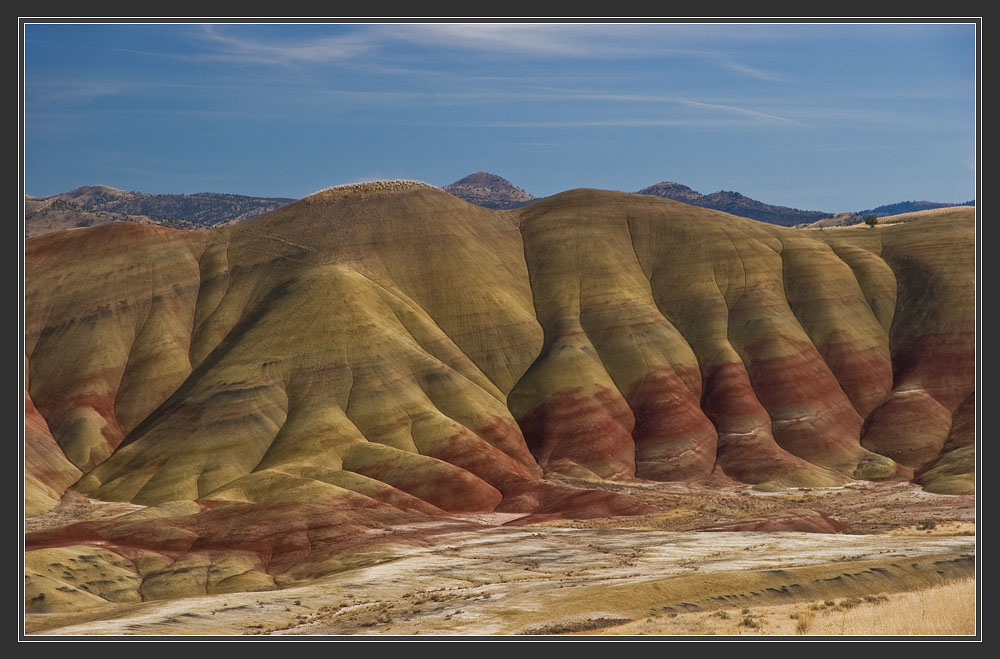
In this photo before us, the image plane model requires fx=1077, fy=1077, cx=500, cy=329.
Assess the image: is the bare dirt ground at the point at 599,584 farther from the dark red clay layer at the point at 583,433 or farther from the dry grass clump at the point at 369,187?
the dry grass clump at the point at 369,187

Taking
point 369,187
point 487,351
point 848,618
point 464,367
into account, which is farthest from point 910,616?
point 369,187

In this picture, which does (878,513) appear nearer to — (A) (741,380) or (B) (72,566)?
(A) (741,380)

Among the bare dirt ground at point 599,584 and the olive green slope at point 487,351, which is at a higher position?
the olive green slope at point 487,351

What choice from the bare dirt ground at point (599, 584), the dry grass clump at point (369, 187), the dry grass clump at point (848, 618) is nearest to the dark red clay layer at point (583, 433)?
the bare dirt ground at point (599, 584)

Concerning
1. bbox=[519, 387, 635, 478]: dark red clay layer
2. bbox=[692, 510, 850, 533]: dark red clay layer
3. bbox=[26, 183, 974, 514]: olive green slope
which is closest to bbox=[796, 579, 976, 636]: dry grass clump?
bbox=[692, 510, 850, 533]: dark red clay layer

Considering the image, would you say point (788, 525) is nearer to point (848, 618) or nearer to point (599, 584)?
point (599, 584)
